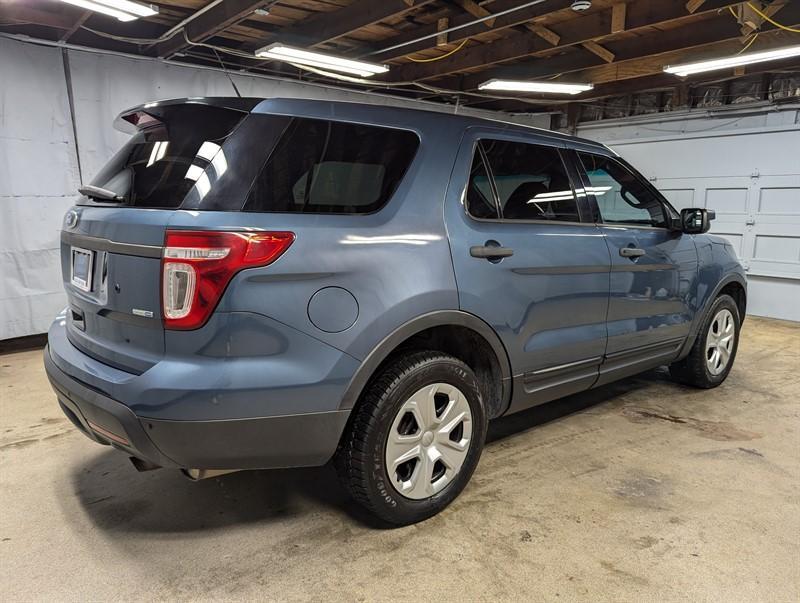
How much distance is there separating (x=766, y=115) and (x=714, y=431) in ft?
18.1

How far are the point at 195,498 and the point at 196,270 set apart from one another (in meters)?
1.27

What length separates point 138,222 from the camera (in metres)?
1.77

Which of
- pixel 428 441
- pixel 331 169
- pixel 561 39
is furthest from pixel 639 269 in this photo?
pixel 561 39

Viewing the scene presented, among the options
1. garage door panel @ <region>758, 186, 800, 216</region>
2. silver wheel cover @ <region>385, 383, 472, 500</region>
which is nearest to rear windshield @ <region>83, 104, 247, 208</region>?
silver wheel cover @ <region>385, 383, 472, 500</region>

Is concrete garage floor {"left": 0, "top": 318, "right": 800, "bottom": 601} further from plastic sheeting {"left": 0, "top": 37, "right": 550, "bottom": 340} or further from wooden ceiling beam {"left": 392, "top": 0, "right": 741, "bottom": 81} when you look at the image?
wooden ceiling beam {"left": 392, "top": 0, "right": 741, "bottom": 81}

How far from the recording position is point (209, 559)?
78.3 inches

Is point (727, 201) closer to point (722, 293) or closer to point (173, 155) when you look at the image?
point (722, 293)

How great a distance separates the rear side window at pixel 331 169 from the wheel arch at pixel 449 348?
490 mm

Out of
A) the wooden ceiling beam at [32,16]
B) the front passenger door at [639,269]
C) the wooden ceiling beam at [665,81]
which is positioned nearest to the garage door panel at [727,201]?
the wooden ceiling beam at [665,81]

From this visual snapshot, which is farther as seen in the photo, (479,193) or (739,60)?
(739,60)

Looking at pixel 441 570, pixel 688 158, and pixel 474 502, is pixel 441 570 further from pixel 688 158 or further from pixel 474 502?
pixel 688 158

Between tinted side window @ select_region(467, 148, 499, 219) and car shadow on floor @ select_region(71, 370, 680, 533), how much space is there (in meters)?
1.38

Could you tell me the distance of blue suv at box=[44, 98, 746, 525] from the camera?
1.69 meters

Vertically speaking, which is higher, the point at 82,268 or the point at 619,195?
the point at 619,195
